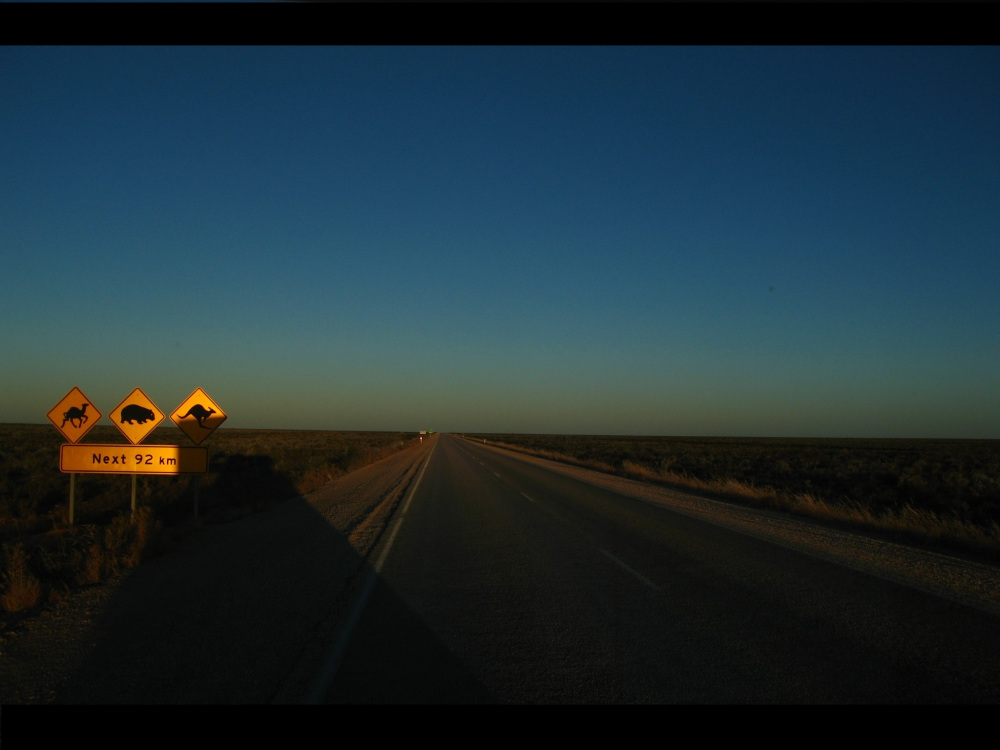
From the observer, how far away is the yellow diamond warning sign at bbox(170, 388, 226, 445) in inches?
465

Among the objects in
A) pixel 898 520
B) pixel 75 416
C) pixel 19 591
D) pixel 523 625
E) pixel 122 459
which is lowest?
pixel 898 520

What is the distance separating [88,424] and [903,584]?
1355 cm

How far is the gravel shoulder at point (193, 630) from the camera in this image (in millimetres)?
4246

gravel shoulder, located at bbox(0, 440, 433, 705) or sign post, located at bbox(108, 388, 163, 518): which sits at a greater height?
sign post, located at bbox(108, 388, 163, 518)

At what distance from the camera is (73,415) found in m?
11.4

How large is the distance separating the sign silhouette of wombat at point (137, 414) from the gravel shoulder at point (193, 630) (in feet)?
8.50

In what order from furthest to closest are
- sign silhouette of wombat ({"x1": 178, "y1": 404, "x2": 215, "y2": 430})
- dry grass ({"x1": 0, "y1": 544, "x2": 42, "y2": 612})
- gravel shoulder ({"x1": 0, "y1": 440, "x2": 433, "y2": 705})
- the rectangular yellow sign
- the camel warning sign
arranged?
sign silhouette of wombat ({"x1": 178, "y1": 404, "x2": 215, "y2": 430}) < the camel warning sign < the rectangular yellow sign < dry grass ({"x1": 0, "y1": 544, "x2": 42, "y2": 612}) < gravel shoulder ({"x1": 0, "y1": 440, "x2": 433, "y2": 705})

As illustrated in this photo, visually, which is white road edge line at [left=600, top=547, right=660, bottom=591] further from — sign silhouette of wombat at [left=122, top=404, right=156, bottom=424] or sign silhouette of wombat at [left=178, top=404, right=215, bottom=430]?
sign silhouette of wombat at [left=122, top=404, right=156, bottom=424]

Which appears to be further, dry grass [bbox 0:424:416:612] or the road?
dry grass [bbox 0:424:416:612]

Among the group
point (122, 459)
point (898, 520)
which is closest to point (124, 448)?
point (122, 459)

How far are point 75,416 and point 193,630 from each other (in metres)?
8.00

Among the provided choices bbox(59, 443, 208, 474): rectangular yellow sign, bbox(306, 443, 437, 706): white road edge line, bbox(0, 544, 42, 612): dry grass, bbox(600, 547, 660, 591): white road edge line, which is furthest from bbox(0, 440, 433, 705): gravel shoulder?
bbox(600, 547, 660, 591): white road edge line

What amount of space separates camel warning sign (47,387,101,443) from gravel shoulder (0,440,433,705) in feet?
11.2

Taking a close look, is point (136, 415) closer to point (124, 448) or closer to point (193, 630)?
point (124, 448)
